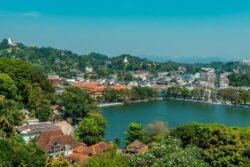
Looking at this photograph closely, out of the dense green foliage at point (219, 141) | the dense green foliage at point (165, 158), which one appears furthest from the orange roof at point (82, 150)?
the dense green foliage at point (165, 158)

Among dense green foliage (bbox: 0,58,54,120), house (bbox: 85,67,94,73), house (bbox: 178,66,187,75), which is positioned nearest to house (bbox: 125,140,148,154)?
dense green foliage (bbox: 0,58,54,120)

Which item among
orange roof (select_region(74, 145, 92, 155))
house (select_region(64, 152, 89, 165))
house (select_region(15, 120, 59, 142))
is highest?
house (select_region(15, 120, 59, 142))

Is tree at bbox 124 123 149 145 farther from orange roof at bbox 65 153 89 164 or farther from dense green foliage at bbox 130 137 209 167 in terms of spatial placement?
dense green foliage at bbox 130 137 209 167

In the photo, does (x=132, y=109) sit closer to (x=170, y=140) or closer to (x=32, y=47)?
(x=170, y=140)

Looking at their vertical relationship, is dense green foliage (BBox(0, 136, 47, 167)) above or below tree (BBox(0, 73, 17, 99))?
below

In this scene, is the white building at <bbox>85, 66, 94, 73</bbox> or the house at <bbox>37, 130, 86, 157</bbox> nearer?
the house at <bbox>37, 130, 86, 157</bbox>

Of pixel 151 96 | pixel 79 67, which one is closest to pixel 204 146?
pixel 151 96

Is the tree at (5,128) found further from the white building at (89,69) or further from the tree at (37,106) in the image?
the white building at (89,69)

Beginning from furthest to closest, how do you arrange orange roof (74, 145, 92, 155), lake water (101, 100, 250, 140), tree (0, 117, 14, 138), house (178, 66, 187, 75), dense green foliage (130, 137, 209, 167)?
house (178, 66, 187, 75)
lake water (101, 100, 250, 140)
orange roof (74, 145, 92, 155)
tree (0, 117, 14, 138)
dense green foliage (130, 137, 209, 167)
